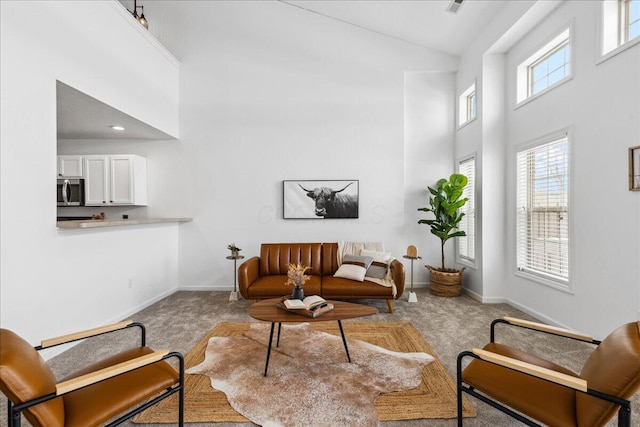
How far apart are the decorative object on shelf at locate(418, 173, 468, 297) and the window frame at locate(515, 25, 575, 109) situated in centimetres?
130

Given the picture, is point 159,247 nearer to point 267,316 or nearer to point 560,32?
point 267,316

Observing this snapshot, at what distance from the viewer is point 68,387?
1.29 m

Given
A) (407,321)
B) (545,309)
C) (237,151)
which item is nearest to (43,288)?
(237,151)

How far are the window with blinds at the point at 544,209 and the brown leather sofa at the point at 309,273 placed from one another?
164cm

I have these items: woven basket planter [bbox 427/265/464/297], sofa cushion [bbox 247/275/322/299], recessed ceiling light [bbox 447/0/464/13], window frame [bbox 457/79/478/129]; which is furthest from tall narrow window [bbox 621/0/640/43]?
sofa cushion [bbox 247/275/322/299]

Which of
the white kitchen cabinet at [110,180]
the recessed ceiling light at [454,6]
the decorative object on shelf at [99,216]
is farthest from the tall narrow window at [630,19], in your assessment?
the decorative object on shelf at [99,216]

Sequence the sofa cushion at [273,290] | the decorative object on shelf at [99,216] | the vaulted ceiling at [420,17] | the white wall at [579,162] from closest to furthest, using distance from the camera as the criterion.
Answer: the white wall at [579,162], the sofa cushion at [273,290], the vaulted ceiling at [420,17], the decorative object on shelf at [99,216]

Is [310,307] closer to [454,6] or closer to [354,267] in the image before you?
[354,267]

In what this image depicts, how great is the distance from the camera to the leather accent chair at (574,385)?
126 centimetres

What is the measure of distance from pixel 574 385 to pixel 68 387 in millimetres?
2120

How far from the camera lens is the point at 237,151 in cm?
528

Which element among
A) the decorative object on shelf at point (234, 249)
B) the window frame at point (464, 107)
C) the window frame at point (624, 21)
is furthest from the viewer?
the window frame at point (464, 107)

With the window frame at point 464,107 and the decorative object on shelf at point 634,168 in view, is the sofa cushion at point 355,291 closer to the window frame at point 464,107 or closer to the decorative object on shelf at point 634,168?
the decorative object on shelf at point 634,168

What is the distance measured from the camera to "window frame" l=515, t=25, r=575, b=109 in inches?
130
